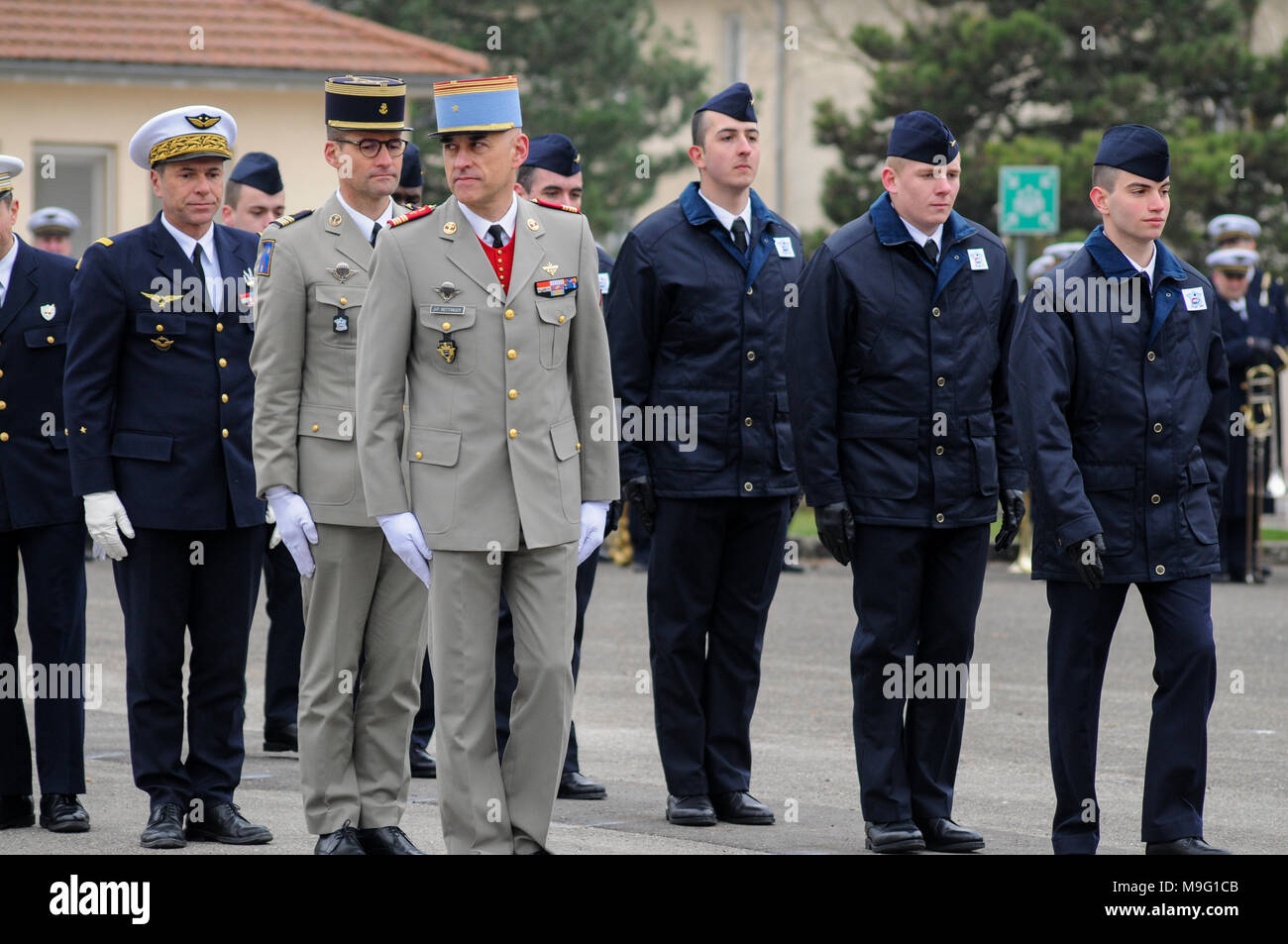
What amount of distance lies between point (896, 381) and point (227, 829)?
105 inches

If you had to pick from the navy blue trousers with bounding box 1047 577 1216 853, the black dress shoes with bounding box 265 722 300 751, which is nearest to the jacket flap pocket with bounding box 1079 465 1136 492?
the navy blue trousers with bounding box 1047 577 1216 853

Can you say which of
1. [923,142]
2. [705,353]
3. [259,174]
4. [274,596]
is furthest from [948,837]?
[259,174]

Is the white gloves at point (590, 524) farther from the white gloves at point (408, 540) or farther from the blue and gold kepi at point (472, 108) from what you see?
the blue and gold kepi at point (472, 108)

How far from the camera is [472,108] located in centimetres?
618

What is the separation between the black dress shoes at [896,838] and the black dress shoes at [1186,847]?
793 mm

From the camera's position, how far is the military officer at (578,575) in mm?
8266

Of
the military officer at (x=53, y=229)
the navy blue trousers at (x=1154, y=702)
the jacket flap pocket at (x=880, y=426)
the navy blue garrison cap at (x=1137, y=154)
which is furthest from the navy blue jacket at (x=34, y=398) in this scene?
the military officer at (x=53, y=229)

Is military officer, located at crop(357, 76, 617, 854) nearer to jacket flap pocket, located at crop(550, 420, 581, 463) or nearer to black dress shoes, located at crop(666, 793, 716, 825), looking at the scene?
jacket flap pocket, located at crop(550, 420, 581, 463)

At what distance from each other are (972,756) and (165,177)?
13.6 ft

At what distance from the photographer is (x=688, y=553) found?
316 inches

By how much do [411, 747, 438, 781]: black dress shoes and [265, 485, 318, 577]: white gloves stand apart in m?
2.22

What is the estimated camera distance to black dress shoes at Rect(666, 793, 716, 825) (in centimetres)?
767

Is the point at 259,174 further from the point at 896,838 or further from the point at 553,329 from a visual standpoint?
the point at 896,838
